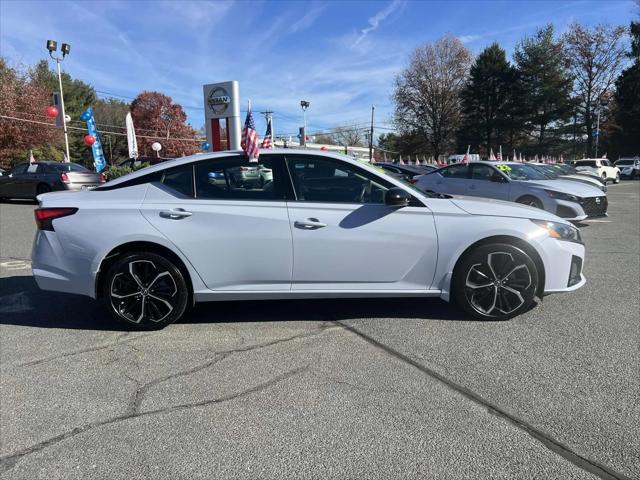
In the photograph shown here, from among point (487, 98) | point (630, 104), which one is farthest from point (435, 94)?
point (630, 104)

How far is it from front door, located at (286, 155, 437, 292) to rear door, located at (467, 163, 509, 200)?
286 inches

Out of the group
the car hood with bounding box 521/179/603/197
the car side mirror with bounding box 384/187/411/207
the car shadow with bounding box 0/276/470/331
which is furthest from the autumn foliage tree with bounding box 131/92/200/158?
the car side mirror with bounding box 384/187/411/207

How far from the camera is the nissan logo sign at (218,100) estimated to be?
58.7 feet

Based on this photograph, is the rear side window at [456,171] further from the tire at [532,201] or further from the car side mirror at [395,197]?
the car side mirror at [395,197]

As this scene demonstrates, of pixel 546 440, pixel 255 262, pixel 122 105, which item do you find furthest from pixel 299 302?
pixel 122 105

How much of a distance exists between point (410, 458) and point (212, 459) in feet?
3.33

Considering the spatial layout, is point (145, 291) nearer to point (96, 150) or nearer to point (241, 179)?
point (241, 179)

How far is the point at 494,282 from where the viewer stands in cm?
427

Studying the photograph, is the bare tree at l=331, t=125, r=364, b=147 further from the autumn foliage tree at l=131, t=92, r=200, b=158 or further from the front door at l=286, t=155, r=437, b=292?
the front door at l=286, t=155, r=437, b=292

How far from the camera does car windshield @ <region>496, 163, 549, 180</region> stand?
10.9m

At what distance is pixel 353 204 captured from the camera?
13.8 ft

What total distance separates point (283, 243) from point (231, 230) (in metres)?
0.47

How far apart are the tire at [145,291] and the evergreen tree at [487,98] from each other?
56.8 m

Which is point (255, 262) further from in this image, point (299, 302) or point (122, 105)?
point (122, 105)
